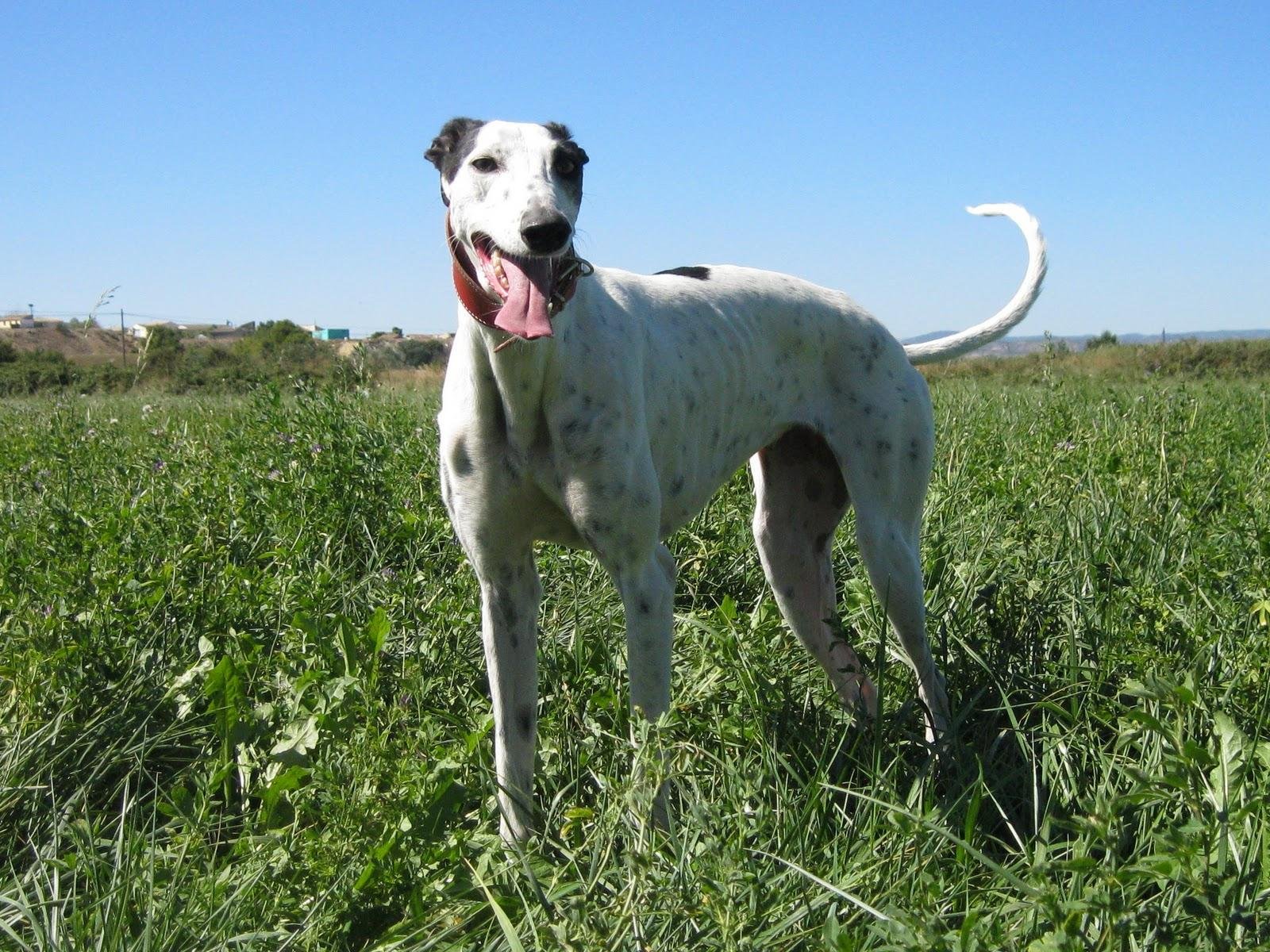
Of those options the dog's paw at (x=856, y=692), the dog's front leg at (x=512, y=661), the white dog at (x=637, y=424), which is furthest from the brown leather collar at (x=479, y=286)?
the dog's paw at (x=856, y=692)

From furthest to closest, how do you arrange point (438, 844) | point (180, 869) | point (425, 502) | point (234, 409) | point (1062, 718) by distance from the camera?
point (234, 409)
point (425, 502)
point (1062, 718)
point (438, 844)
point (180, 869)

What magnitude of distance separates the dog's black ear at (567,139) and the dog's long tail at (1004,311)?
1.80 m

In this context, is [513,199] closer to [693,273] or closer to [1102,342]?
[693,273]

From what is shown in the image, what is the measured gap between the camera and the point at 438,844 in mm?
2721

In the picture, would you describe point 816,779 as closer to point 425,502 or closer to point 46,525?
point 425,502

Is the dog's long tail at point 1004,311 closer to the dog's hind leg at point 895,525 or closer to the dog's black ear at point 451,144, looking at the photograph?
the dog's hind leg at point 895,525

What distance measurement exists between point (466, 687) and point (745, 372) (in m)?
1.38

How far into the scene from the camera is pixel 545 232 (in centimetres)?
259

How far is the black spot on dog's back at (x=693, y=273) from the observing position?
386 centimetres

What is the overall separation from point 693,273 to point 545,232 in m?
1.39

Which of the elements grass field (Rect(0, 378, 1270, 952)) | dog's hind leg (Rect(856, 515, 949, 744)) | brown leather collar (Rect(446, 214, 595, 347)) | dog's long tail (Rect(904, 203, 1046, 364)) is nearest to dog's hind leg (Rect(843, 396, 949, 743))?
dog's hind leg (Rect(856, 515, 949, 744))

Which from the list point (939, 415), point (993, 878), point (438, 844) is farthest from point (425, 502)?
point (939, 415)

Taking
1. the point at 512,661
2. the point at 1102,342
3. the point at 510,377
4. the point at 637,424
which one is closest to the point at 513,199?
the point at 510,377

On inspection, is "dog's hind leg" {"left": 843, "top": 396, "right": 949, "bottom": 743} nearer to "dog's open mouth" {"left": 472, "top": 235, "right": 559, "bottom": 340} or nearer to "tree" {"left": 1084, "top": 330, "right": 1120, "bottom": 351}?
"dog's open mouth" {"left": 472, "top": 235, "right": 559, "bottom": 340}
